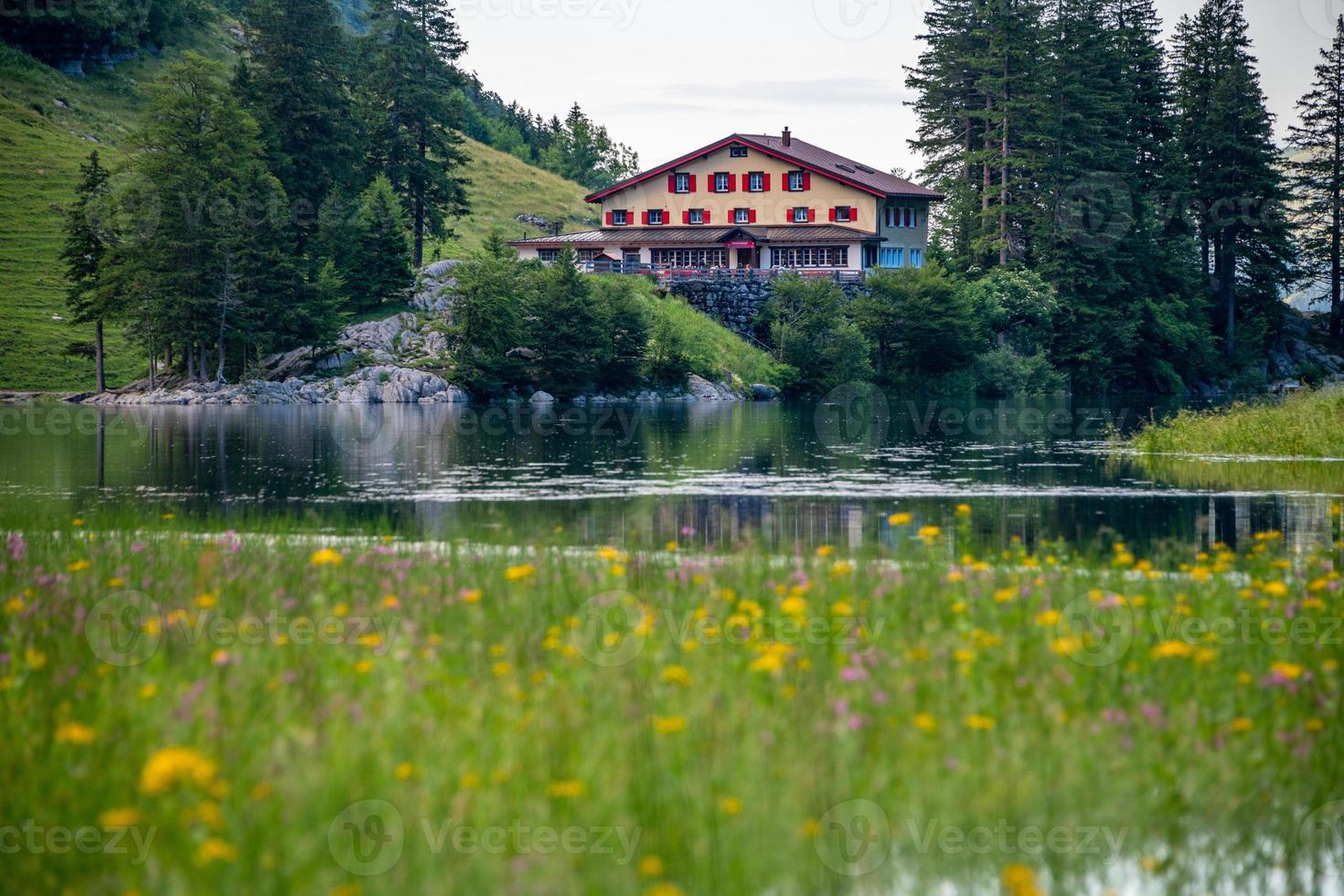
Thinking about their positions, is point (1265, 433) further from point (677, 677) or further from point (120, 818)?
point (120, 818)

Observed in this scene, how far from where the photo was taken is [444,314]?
232 feet

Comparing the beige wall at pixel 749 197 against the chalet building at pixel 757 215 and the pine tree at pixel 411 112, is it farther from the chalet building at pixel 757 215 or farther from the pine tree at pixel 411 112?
the pine tree at pixel 411 112

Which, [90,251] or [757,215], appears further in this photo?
[757,215]

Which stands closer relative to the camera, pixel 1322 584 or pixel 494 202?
pixel 1322 584

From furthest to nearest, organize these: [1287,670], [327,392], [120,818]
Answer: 1. [327,392]
2. [1287,670]
3. [120,818]

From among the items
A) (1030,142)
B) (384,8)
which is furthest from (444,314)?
(1030,142)

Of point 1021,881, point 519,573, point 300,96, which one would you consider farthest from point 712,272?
point 1021,881

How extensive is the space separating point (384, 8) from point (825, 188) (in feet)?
103

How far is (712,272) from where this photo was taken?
80.9 meters

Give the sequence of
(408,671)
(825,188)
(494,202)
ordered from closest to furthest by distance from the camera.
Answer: (408,671)
(825,188)
(494,202)

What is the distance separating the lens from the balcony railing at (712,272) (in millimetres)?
80562

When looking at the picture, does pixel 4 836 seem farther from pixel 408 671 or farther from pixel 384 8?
pixel 384 8

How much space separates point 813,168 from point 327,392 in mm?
39245

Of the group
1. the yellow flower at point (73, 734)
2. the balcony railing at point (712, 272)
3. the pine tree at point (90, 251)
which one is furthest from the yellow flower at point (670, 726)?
the balcony railing at point (712, 272)
